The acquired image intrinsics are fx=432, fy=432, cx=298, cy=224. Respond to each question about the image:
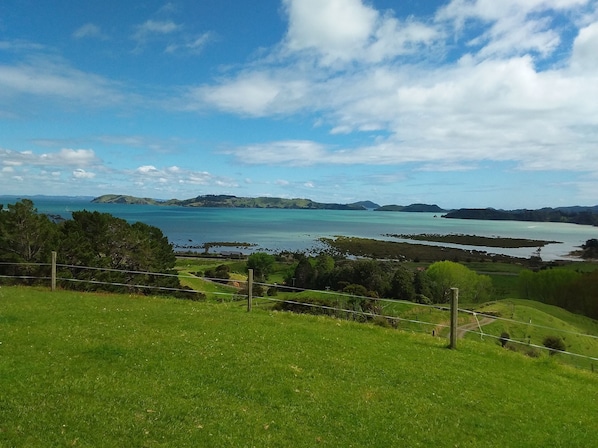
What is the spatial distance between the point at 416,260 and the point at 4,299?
465ft

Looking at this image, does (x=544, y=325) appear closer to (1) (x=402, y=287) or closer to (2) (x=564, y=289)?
(1) (x=402, y=287)

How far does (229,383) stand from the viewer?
8.92 metres

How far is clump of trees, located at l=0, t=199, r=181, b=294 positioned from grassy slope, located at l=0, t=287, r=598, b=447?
746 cm

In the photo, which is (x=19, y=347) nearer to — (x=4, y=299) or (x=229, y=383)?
(x=229, y=383)

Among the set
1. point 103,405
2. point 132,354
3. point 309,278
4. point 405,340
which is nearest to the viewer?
point 103,405

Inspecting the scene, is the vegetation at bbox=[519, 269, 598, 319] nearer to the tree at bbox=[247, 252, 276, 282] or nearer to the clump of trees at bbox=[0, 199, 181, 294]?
the tree at bbox=[247, 252, 276, 282]

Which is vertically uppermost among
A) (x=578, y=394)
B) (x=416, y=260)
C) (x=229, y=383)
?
(x=229, y=383)

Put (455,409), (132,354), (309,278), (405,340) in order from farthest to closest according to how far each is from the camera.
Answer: (309,278) → (405,340) → (132,354) → (455,409)

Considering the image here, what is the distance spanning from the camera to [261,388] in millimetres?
8773

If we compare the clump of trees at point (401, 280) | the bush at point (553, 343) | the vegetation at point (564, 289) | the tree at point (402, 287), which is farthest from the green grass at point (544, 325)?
the clump of trees at point (401, 280)

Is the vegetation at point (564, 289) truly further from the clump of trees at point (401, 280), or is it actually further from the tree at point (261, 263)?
the tree at point (261, 263)

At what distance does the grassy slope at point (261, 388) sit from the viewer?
6.98 meters

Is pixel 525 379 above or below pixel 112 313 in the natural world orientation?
below

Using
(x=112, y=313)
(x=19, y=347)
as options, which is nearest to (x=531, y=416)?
(x=19, y=347)
